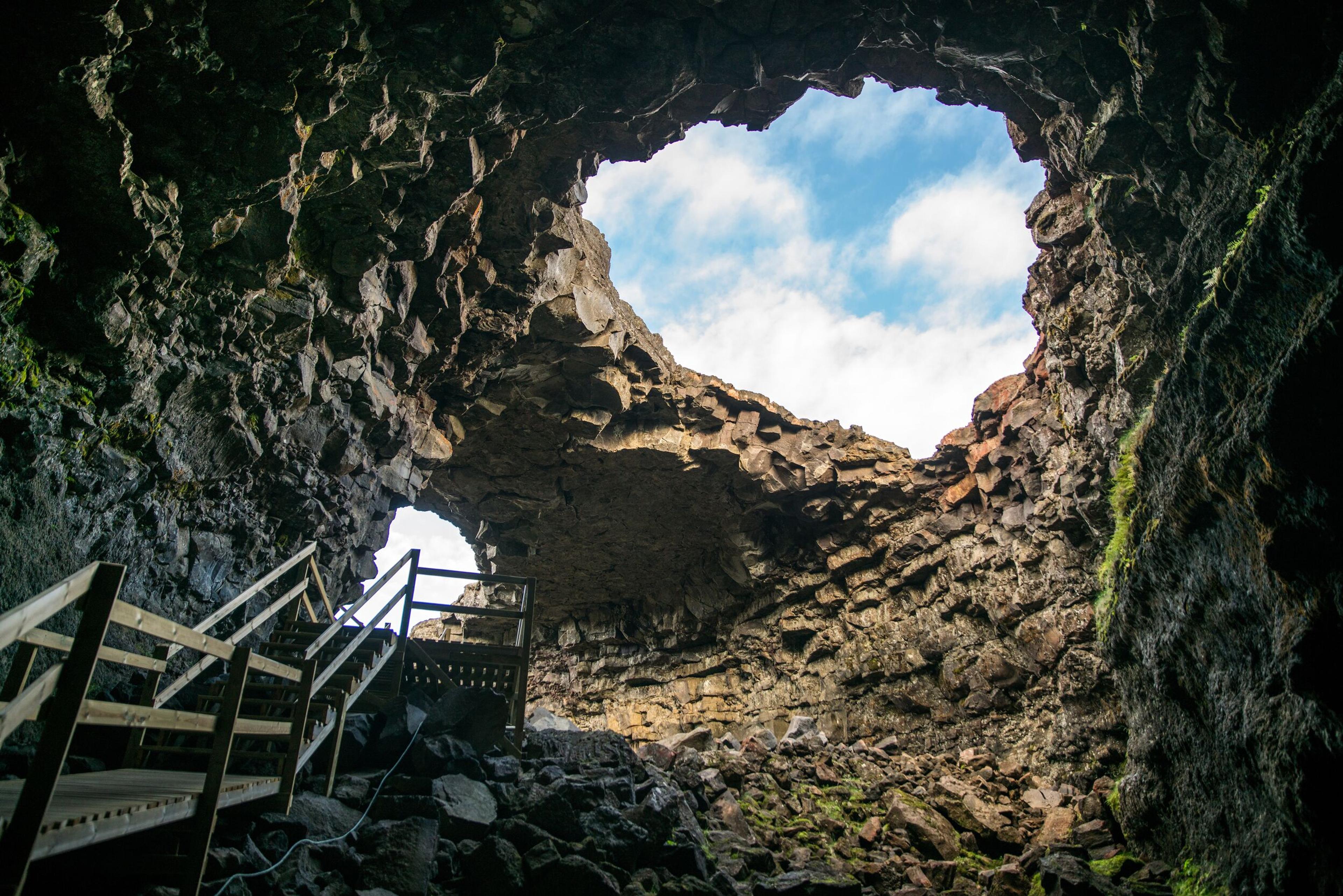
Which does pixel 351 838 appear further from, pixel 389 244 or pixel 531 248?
pixel 531 248

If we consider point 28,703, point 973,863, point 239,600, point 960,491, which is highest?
point 960,491

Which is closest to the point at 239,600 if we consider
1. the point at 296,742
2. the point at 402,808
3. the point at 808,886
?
the point at 296,742

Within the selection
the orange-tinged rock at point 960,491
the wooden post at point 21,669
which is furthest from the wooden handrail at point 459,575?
the orange-tinged rock at point 960,491

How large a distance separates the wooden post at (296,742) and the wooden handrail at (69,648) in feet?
3.23

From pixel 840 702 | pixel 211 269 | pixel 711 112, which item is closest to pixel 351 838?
pixel 211 269

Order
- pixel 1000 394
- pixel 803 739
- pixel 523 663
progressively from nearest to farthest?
pixel 523 663 → pixel 803 739 → pixel 1000 394

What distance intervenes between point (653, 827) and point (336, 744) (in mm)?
2725

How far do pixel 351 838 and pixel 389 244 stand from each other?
641cm

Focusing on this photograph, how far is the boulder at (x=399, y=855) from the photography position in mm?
4328

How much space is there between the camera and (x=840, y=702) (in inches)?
575

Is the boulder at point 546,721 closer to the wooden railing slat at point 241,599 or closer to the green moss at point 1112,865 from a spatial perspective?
the wooden railing slat at point 241,599

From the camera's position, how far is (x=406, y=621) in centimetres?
838

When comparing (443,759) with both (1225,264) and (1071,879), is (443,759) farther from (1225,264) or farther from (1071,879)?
(1225,264)

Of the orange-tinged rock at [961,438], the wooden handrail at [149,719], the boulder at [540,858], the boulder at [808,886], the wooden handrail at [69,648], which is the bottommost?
the boulder at [808,886]
